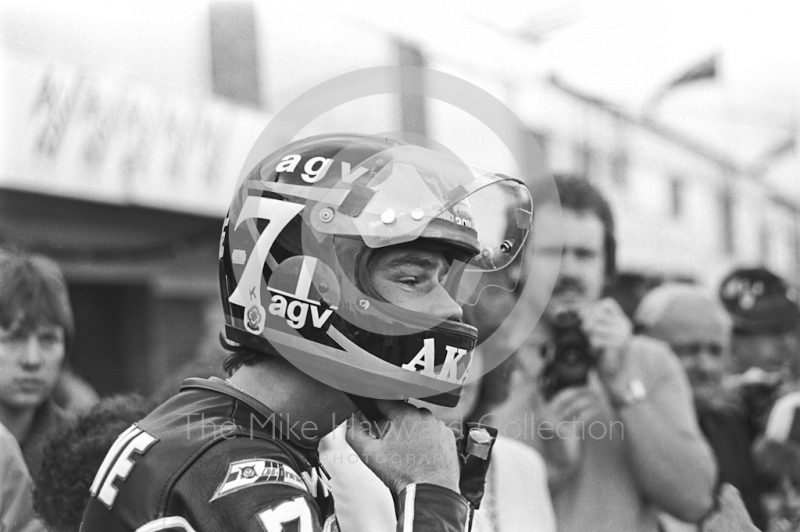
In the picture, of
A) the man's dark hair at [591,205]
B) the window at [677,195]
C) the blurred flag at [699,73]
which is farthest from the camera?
the window at [677,195]

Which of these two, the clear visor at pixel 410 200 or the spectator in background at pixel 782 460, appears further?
the spectator in background at pixel 782 460

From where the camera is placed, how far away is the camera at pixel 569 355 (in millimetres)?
2623

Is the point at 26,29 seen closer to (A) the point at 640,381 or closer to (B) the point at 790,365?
(A) the point at 640,381

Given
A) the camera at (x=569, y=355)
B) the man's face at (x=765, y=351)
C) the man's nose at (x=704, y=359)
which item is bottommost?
the man's face at (x=765, y=351)

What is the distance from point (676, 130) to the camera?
668cm

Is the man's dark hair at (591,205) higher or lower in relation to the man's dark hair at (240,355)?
higher

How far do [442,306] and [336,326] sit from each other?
0.63 ft

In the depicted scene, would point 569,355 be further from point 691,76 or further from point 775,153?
point 775,153

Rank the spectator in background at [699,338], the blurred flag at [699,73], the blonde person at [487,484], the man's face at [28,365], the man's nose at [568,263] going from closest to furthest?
the blonde person at [487,484]
the man's face at [28,365]
the man's nose at [568,263]
the spectator in background at [699,338]
the blurred flag at [699,73]

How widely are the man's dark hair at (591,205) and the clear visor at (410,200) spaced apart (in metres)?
1.14

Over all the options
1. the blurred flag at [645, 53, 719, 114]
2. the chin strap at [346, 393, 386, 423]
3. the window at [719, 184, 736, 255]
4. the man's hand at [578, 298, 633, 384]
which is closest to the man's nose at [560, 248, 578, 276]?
the man's hand at [578, 298, 633, 384]

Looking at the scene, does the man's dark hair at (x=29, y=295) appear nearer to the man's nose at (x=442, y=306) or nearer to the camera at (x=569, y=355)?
the man's nose at (x=442, y=306)

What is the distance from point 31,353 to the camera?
7.38ft

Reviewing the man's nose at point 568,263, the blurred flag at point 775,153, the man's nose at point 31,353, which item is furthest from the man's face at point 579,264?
the blurred flag at point 775,153
